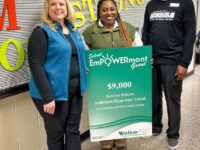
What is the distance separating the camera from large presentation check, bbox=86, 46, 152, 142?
2.15m

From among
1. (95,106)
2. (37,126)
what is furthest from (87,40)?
(37,126)

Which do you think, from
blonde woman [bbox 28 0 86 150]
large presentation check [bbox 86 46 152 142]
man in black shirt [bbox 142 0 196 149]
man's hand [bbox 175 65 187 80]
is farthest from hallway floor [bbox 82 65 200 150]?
blonde woman [bbox 28 0 86 150]

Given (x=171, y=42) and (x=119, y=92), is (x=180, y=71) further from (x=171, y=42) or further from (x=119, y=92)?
(x=119, y=92)

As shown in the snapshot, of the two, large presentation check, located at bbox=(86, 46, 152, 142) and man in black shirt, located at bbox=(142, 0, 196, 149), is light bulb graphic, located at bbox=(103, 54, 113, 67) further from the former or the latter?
man in black shirt, located at bbox=(142, 0, 196, 149)

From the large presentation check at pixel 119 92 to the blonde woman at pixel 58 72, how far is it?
24 cm

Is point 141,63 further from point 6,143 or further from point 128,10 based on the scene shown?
point 6,143

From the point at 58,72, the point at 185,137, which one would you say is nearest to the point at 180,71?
the point at 185,137

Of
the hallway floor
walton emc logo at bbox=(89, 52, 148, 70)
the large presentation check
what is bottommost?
the hallway floor

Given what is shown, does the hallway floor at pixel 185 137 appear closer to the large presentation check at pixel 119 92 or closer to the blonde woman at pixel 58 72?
the large presentation check at pixel 119 92

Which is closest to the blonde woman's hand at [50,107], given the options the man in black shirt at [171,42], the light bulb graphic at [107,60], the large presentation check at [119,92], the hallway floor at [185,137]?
the large presentation check at [119,92]

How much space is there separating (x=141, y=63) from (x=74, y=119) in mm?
694

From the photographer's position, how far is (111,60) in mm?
2156

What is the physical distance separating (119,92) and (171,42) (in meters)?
0.66

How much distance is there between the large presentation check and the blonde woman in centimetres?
24
